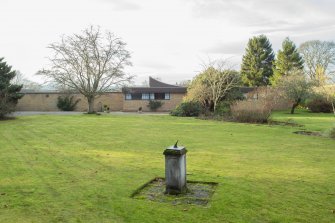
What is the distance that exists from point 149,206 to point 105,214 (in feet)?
2.58

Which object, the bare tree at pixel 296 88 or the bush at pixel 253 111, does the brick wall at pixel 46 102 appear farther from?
the bush at pixel 253 111

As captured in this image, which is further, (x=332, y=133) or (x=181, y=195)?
(x=332, y=133)

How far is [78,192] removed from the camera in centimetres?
639

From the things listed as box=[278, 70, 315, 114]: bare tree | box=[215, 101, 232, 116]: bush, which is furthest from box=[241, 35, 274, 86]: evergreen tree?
box=[215, 101, 232, 116]: bush

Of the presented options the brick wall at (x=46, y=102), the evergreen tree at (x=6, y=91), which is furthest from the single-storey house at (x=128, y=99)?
the evergreen tree at (x=6, y=91)

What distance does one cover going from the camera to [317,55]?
4950cm

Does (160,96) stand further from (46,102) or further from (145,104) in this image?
(46,102)

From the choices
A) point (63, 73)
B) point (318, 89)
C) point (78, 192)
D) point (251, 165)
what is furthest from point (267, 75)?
point (78, 192)

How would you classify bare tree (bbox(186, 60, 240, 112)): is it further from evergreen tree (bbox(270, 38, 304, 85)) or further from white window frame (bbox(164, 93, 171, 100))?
evergreen tree (bbox(270, 38, 304, 85))

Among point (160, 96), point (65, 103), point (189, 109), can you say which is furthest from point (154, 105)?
point (65, 103)

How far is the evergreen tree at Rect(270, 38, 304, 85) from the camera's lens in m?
50.0

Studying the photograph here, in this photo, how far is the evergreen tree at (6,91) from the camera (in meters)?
25.0

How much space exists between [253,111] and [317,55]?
Result: 32.5 metres

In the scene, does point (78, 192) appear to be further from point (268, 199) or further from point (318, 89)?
point (318, 89)
